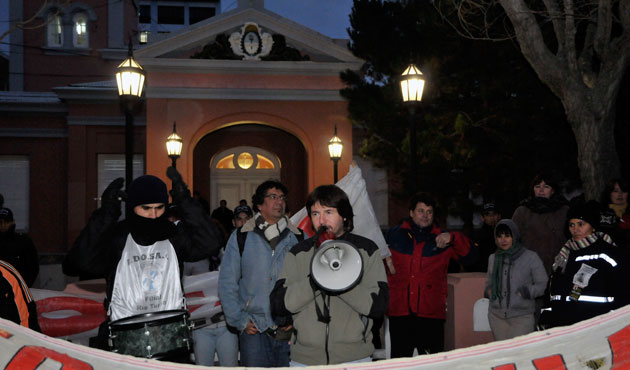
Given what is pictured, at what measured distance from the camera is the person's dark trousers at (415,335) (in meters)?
5.07

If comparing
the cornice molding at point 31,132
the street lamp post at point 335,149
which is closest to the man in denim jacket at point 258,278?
the street lamp post at point 335,149

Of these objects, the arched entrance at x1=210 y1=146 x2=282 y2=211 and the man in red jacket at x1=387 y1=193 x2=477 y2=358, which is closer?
the man in red jacket at x1=387 y1=193 x2=477 y2=358

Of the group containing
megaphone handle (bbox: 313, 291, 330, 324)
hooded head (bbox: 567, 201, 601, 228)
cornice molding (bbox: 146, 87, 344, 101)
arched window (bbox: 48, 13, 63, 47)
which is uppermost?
arched window (bbox: 48, 13, 63, 47)

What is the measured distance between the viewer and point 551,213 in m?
6.11

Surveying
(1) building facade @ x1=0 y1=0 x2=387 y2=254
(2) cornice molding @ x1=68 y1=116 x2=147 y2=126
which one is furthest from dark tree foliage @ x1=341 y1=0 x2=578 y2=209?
(2) cornice molding @ x1=68 y1=116 x2=147 y2=126

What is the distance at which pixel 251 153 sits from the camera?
860 inches

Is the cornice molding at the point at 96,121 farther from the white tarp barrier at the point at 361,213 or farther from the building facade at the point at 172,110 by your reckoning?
the white tarp barrier at the point at 361,213

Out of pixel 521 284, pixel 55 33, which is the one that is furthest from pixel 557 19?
pixel 55 33

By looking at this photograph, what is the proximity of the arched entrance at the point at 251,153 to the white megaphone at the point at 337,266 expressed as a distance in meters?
17.9

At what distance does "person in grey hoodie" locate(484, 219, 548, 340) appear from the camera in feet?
18.3

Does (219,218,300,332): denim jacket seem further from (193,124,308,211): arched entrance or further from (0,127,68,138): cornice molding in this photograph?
(0,127,68,138): cornice molding

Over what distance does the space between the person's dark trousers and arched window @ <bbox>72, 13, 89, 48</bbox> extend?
85.9 feet

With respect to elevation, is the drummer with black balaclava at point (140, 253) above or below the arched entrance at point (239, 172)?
below

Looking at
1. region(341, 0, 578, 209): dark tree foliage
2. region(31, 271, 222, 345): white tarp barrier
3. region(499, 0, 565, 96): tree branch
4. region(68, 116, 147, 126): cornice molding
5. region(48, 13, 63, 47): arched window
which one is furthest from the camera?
region(48, 13, 63, 47): arched window
